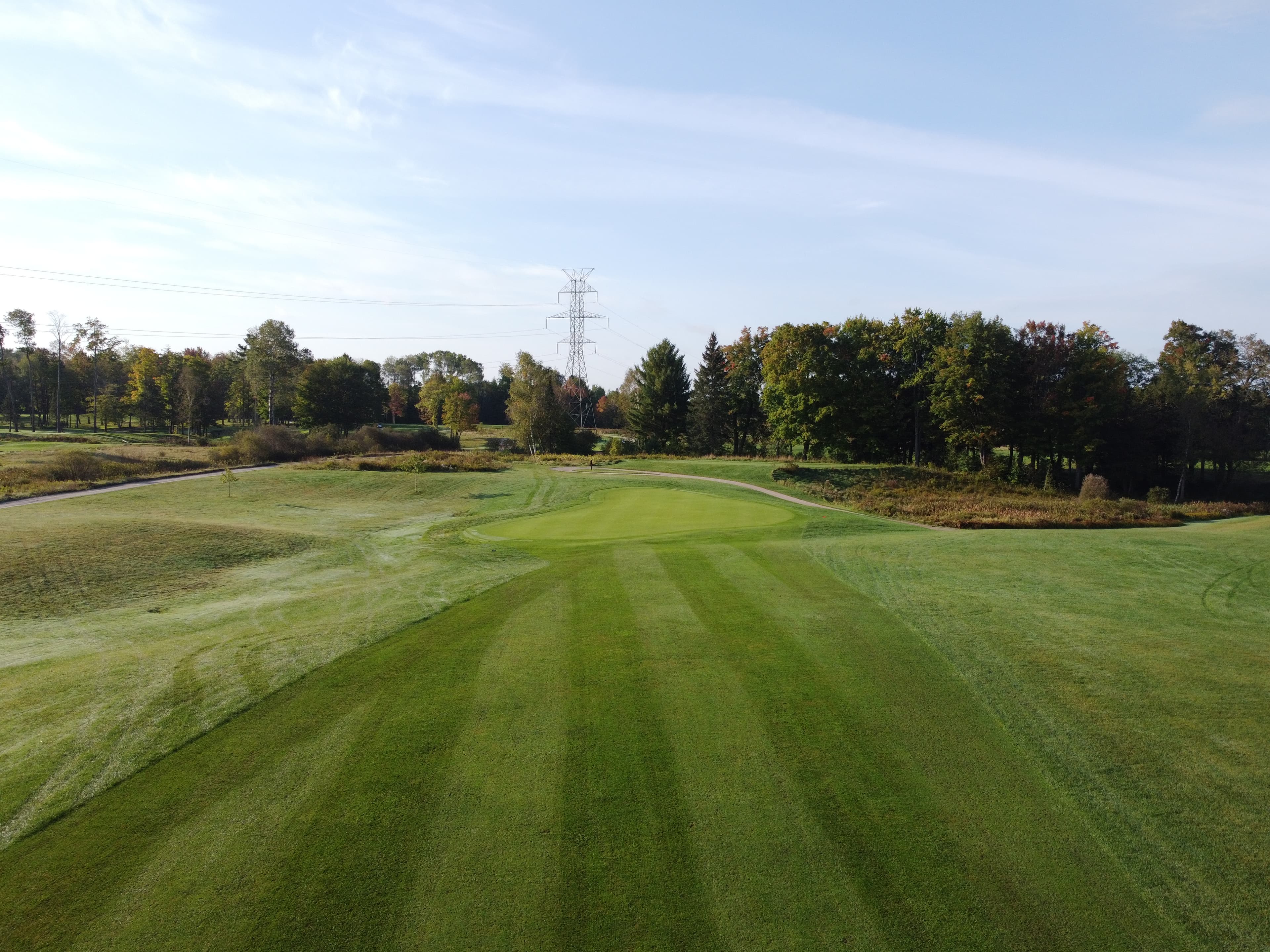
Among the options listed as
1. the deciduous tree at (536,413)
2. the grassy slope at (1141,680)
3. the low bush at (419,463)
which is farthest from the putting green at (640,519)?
the deciduous tree at (536,413)

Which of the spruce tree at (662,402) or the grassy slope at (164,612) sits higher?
the spruce tree at (662,402)

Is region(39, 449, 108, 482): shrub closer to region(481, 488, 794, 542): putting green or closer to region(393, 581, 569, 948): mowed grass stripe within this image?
region(481, 488, 794, 542): putting green

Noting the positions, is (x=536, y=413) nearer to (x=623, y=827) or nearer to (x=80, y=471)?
(x=80, y=471)

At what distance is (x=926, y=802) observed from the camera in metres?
6.00

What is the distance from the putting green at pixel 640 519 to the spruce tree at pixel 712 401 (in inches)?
1327

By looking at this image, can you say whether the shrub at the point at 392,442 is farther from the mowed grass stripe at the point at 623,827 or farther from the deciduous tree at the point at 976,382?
the mowed grass stripe at the point at 623,827

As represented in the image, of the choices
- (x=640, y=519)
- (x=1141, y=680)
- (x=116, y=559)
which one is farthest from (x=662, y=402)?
(x=1141, y=680)

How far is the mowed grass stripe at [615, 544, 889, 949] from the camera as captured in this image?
4.64 meters

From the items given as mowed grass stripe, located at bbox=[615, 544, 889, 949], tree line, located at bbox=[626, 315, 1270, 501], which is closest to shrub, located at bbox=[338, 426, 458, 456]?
tree line, located at bbox=[626, 315, 1270, 501]

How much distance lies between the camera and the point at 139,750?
267 inches

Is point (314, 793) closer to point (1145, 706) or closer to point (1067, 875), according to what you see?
point (1067, 875)

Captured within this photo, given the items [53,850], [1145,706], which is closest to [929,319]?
[1145,706]

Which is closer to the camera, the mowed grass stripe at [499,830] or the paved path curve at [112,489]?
the mowed grass stripe at [499,830]

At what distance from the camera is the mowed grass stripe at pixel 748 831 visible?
4.64 meters
